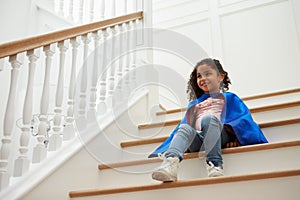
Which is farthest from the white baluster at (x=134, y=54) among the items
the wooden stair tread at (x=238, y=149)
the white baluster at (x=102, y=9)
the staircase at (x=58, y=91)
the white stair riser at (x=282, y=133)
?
the white stair riser at (x=282, y=133)

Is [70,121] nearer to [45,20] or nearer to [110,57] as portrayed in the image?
[110,57]

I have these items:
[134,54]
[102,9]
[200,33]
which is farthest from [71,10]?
[200,33]

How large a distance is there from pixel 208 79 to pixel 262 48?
58.7 inches

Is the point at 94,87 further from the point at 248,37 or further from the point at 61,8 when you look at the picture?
the point at 248,37

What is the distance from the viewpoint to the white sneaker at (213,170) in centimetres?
144

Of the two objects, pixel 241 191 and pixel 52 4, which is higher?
pixel 52 4

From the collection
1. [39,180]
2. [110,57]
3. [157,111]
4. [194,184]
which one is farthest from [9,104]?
[157,111]

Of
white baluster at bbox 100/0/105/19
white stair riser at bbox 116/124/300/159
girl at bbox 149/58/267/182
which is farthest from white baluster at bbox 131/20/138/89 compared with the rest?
white stair riser at bbox 116/124/300/159

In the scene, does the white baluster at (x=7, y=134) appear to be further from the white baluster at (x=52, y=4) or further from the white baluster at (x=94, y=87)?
the white baluster at (x=52, y=4)

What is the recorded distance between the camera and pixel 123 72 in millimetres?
2400

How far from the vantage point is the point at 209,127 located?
5.55 feet

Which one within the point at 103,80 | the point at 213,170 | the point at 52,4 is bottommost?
the point at 213,170

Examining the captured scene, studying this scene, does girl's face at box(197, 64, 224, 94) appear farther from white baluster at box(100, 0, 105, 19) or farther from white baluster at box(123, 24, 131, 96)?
white baluster at box(100, 0, 105, 19)

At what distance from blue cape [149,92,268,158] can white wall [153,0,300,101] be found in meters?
1.45
